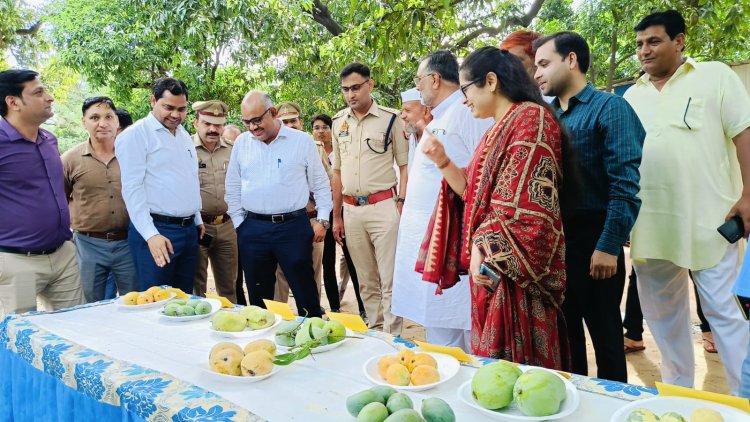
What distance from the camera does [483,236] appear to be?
1.66 m

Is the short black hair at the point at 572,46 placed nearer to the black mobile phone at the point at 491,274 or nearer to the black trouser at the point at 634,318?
the black mobile phone at the point at 491,274

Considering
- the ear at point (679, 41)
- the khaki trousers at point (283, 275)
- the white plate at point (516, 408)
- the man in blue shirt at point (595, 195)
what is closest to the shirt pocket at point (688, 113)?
the ear at point (679, 41)

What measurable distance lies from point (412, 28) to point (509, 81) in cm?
231

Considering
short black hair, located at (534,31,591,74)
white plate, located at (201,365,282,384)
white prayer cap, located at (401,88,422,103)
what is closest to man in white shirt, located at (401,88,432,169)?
white prayer cap, located at (401,88,422,103)

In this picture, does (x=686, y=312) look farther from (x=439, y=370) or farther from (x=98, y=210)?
(x=98, y=210)

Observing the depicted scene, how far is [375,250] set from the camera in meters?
3.73

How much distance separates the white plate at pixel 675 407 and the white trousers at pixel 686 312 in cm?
151

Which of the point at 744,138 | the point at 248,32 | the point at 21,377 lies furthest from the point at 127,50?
the point at 744,138

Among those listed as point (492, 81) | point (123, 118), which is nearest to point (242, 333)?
point (492, 81)

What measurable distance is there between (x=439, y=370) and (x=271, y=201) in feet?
6.87

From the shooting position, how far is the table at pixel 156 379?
117cm

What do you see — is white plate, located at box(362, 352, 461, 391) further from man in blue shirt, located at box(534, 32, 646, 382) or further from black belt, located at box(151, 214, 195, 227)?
black belt, located at box(151, 214, 195, 227)

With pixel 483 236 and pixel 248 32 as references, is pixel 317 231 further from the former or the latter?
pixel 248 32

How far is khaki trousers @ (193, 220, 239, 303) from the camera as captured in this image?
389cm
